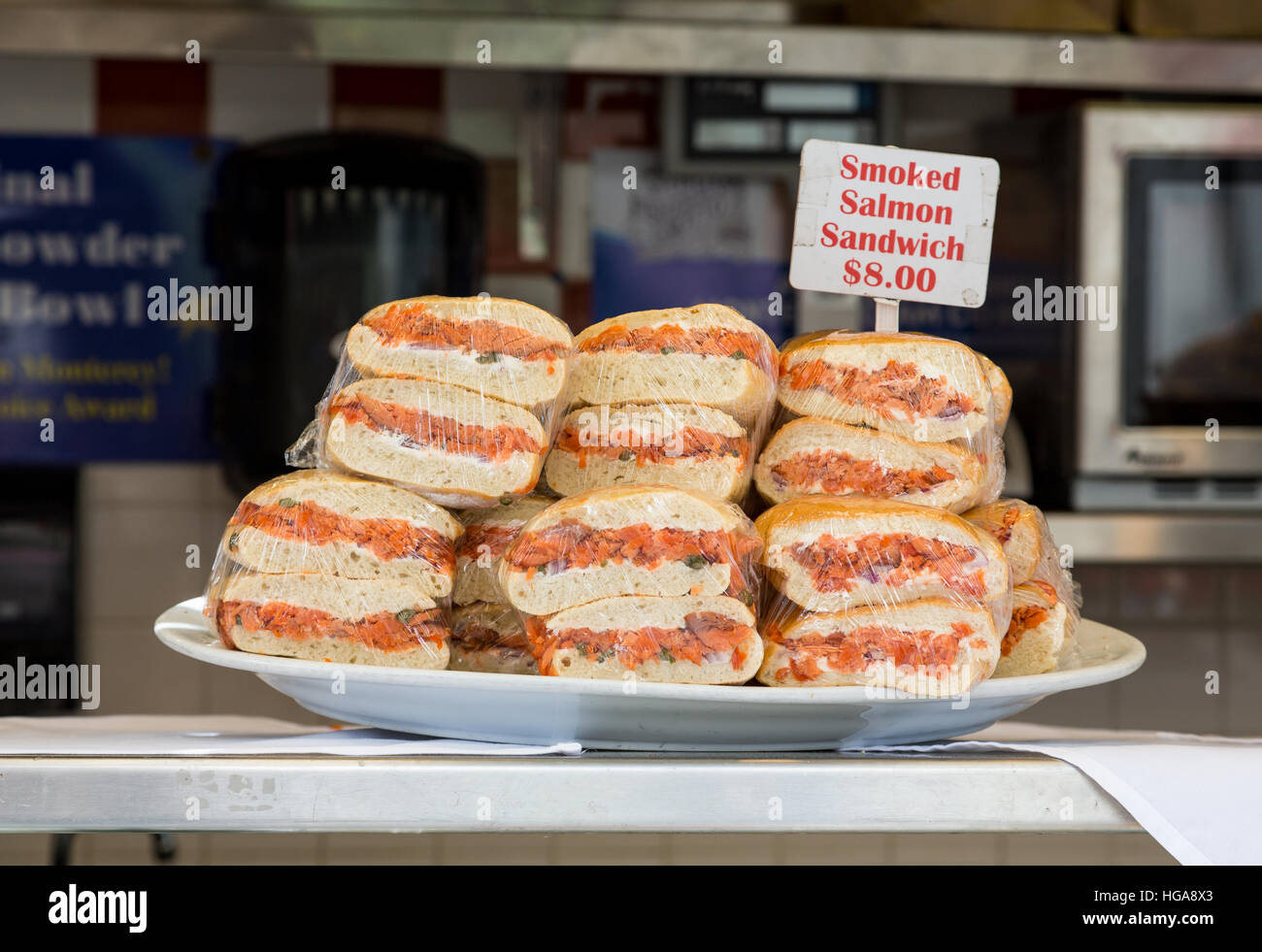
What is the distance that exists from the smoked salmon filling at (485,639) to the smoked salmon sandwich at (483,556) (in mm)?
23

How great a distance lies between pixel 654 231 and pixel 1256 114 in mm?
1289

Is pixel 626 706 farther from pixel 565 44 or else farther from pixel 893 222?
pixel 565 44

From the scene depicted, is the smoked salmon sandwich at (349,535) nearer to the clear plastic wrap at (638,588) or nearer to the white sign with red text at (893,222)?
the clear plastic wrap at (638,588)

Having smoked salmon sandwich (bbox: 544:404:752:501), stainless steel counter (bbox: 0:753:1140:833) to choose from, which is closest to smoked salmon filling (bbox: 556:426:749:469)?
smoked salmon sandwich (bbox: 544:404:752:501)

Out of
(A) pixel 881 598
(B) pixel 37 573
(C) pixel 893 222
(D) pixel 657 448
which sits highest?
(C) pixel 893 222

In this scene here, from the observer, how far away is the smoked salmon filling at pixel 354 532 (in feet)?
3.01

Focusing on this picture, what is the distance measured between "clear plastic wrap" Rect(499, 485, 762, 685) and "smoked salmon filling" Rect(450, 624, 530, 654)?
4.1 inches

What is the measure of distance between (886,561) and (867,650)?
0.07m

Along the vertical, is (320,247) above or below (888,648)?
above

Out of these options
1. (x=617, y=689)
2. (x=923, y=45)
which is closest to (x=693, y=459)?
(x=617, y=689)

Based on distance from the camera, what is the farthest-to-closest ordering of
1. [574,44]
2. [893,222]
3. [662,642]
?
[574,44] < [893,222] < [662,642]

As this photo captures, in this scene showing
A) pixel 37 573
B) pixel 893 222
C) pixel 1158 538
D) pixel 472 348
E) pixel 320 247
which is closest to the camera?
pixel 472 348

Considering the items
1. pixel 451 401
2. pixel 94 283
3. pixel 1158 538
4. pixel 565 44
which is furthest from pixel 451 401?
pixel 94 283

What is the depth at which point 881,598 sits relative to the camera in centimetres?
89
